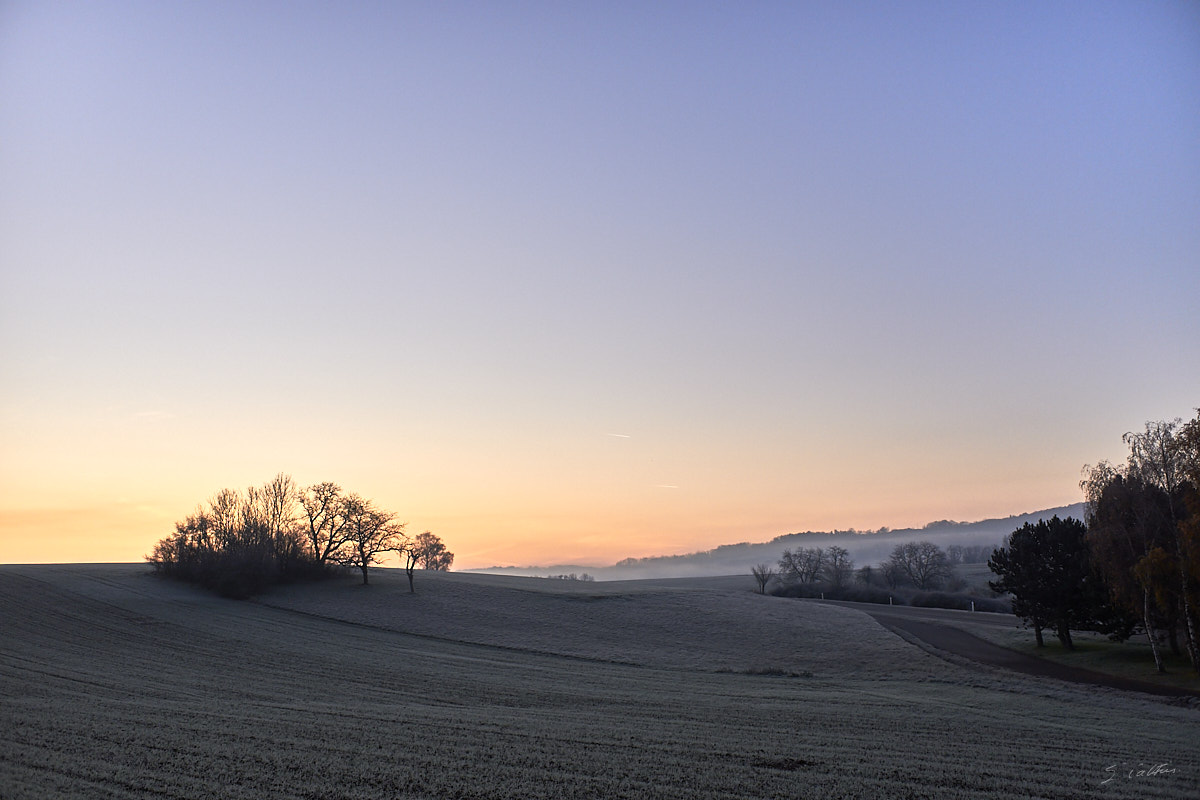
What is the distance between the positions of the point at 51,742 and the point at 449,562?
156276mm

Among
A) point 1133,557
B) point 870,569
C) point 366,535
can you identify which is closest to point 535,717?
point 1133,557

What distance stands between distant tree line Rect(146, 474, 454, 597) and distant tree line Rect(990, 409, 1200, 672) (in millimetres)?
53442

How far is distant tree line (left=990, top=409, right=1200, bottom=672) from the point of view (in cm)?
3369

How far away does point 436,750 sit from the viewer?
15.4 meters

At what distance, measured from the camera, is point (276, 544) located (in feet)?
256

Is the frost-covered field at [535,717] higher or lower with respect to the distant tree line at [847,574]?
higher

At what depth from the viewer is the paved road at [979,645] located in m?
32.6

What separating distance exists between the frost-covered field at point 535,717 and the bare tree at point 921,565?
2690 inches

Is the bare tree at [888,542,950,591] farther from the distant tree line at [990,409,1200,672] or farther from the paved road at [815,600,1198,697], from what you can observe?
the distant tree line at [990,409,1200,672]

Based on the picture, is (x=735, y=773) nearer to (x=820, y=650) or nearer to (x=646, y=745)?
(x=646, y=745)

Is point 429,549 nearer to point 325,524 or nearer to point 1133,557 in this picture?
point 325,524

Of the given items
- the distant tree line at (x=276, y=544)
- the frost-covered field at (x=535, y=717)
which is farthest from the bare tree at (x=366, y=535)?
the frost-covered field at (x=535, y=717)

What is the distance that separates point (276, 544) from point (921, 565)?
95.3 meters

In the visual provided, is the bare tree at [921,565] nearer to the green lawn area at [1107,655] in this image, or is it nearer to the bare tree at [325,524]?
the green lawn area at [1107,655]
